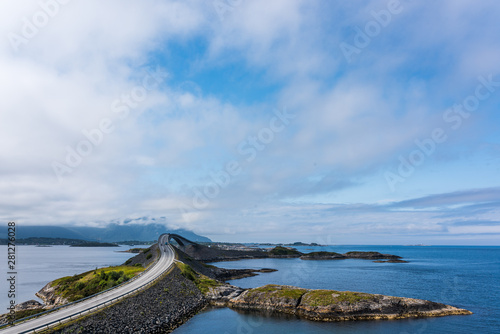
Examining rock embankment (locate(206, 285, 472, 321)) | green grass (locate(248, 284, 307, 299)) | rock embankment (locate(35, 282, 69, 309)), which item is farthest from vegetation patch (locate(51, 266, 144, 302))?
green grass (locate(248, 284, 307, 299))

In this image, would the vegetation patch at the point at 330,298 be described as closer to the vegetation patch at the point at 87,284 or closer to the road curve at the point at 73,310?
the road curve at the point at 73,310

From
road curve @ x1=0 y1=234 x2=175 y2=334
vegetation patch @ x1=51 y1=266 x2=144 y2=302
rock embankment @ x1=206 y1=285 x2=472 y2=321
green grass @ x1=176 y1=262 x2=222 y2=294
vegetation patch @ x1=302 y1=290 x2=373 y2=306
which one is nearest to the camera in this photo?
road curve @ x1=0 y1=234 x2=175 y2=334

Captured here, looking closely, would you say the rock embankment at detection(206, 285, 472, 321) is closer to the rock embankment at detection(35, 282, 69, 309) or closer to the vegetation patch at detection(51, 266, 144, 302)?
the vegetation patch at detection(51, 266, 144, 302)

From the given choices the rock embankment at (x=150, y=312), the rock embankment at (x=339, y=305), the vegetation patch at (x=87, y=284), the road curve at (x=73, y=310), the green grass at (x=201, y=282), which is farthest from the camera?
the green grass at (x=201, y=282)

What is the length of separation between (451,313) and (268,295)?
120 ft

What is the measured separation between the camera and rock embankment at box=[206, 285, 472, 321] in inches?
2180

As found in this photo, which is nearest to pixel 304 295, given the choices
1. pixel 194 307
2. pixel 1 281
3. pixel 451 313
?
pixel 194 307

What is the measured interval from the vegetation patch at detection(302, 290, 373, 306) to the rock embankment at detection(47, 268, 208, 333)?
2444 cm

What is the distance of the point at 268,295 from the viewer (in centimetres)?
6656

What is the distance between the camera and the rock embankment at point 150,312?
129ft

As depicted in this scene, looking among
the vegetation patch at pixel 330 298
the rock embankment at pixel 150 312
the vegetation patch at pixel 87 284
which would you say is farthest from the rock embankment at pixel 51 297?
the vegetation patch at pixel 330 298

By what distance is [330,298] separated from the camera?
6012 cm

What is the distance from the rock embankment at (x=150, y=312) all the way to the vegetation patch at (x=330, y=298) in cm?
2444

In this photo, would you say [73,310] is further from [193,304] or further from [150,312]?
[193,304]
